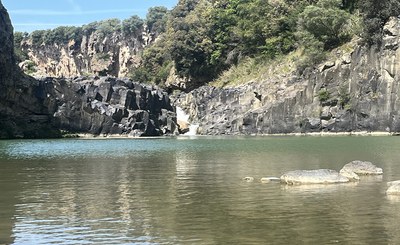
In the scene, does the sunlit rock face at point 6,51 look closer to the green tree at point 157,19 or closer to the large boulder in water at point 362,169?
the large boulder in water at point 362,169

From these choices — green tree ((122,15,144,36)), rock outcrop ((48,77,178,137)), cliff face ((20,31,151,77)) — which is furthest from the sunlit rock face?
green tree ((122,15,144,36))

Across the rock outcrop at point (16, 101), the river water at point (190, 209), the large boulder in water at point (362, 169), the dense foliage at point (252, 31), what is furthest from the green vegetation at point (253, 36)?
the river water at point (190, 209)

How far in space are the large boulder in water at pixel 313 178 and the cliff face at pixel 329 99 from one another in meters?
67.0

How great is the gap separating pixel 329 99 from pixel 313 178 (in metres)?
75.0

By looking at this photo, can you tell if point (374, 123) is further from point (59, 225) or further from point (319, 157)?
point (59, 225)

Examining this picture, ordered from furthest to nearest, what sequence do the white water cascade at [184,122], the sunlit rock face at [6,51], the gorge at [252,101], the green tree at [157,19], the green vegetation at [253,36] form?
the green tree at [157,19]
the white water cascade at [184,122]
the green vegetation at [253,36]
the sunlit rock face at [6,51]
the gorge at [252,101]

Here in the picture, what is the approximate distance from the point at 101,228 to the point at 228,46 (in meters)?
120

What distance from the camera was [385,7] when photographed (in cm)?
9256

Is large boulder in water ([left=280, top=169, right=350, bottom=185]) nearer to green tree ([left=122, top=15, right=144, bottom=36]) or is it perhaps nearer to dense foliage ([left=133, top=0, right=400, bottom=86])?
dense foliage ([left=133, top=0, right=400, bottom=86])

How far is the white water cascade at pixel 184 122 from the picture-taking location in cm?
12075

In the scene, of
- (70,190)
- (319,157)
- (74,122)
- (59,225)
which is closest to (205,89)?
(74,122)

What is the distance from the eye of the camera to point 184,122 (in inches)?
4897

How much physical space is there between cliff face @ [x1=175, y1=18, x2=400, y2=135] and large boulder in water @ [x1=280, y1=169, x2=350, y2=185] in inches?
2638

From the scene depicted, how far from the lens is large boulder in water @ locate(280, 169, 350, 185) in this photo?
25.1 meters
